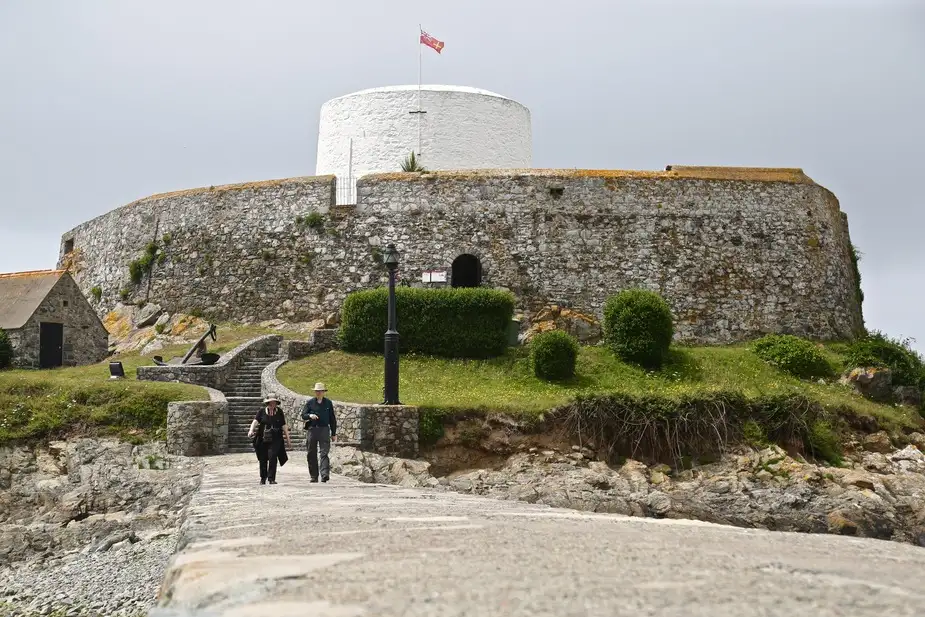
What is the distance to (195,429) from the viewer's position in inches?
661

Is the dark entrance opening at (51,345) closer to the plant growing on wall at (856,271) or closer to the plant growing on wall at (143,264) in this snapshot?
the plant growing on wall at (143,264)

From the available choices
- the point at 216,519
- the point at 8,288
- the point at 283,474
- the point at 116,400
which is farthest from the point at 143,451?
the point at 8,288

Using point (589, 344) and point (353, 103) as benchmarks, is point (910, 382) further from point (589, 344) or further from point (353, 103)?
point (353, 103)

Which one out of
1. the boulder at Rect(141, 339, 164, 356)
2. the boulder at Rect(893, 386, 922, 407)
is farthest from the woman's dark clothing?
the boulder at Rect(893, 386, 922, 407)

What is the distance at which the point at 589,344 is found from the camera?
2555cm

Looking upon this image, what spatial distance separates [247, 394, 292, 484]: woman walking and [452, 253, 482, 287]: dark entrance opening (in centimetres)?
1523

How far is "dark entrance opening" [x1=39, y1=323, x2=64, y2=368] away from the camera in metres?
26.0

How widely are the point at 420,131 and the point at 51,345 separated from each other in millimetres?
13007

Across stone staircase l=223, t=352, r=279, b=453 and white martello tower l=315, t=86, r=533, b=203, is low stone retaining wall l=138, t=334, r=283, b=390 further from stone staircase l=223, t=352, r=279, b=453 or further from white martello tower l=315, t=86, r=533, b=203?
white martello tower l=315, t=86, r=533, b=203

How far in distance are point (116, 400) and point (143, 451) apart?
2104 millimetres

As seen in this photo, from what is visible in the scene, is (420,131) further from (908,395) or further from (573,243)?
(908,395)

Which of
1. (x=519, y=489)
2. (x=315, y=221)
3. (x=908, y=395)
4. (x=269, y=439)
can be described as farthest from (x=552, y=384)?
(x=269, y=439)

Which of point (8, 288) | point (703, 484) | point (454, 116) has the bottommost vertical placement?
point (703, 484)

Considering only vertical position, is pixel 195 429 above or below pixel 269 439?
below
